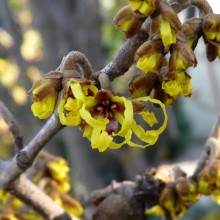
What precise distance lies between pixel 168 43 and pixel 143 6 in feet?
0.23

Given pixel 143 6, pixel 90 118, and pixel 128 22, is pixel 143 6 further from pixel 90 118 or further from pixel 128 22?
pixel 90 118

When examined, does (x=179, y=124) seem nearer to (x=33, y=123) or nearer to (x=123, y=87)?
(x=123, y=87)

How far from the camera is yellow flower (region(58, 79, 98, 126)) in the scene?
887mm

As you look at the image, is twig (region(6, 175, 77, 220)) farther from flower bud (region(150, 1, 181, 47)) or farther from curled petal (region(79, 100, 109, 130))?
flower bud (region(150, 1, 181, 47))

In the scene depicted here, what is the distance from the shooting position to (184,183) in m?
1.28

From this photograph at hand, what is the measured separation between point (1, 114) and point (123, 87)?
9.30 feet

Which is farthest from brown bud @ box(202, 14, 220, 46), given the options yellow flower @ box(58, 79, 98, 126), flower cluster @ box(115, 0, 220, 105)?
yellow flower @ box(58, 79, 98, 126)

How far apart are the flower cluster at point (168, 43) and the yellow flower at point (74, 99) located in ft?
0.30

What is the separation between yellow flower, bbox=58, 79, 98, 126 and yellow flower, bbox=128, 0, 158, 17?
0.45 ft

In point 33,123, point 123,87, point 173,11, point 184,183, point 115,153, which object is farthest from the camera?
point 123,87

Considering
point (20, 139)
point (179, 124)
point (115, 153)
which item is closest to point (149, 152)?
point (115, 153)

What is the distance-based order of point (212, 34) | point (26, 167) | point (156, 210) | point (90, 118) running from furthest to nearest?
point (156, 210), point (26, 167), point (212, 34), point (90, 118)

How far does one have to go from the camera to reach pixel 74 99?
2.95ft

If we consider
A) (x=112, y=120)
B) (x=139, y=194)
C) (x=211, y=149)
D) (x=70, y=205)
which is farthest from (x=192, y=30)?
(x=70, y=205)
